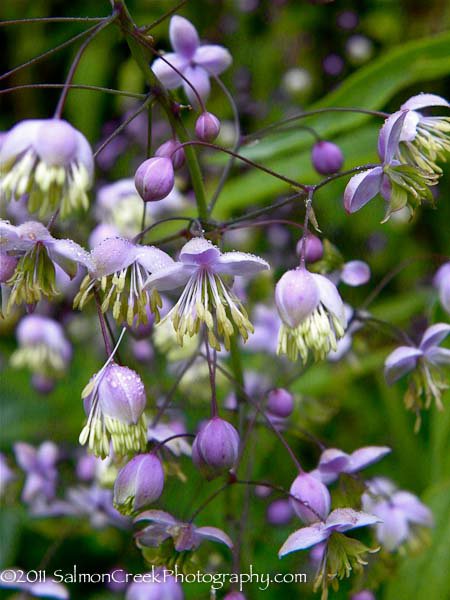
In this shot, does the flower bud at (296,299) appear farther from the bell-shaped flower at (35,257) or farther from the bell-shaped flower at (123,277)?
the bell-shaped flower at (35,257)

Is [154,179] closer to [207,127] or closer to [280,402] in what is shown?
[207,127]

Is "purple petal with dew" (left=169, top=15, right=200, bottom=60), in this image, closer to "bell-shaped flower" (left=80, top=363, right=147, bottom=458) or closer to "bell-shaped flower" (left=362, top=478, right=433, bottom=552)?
"bell-shaped flower" (left=80, top=363, right=147, bottom=458)

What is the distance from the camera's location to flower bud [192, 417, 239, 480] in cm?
119

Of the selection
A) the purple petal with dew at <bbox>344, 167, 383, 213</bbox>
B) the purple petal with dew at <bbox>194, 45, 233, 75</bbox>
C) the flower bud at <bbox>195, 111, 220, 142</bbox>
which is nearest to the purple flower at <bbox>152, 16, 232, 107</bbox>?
the purple petal with dew at <bbox>194, 45, 233, 75</bbox>

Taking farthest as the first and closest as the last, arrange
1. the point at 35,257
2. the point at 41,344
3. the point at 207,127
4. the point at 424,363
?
the point at 41,344
the point at 424,363
the point at 207,127
the point at 35,257

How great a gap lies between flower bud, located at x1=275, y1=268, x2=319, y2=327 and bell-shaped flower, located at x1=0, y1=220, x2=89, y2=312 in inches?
11.6

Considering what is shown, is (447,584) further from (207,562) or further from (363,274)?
(363,274)

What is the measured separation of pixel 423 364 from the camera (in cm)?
142

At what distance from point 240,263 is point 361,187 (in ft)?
0.71

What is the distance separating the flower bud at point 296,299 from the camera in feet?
3.79

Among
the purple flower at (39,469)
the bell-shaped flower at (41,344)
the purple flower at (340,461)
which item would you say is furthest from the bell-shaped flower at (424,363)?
the bell-shaped flower at (41,344)

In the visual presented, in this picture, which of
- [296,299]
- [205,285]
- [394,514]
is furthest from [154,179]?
[394,514]

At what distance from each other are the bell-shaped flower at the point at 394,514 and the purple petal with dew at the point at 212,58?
35.2 inches

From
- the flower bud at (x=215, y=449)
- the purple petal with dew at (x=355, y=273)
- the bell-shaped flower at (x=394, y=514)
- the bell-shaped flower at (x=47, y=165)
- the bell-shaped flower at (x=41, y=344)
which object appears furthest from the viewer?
the bell-shaped flower at (x=41, y=344)
